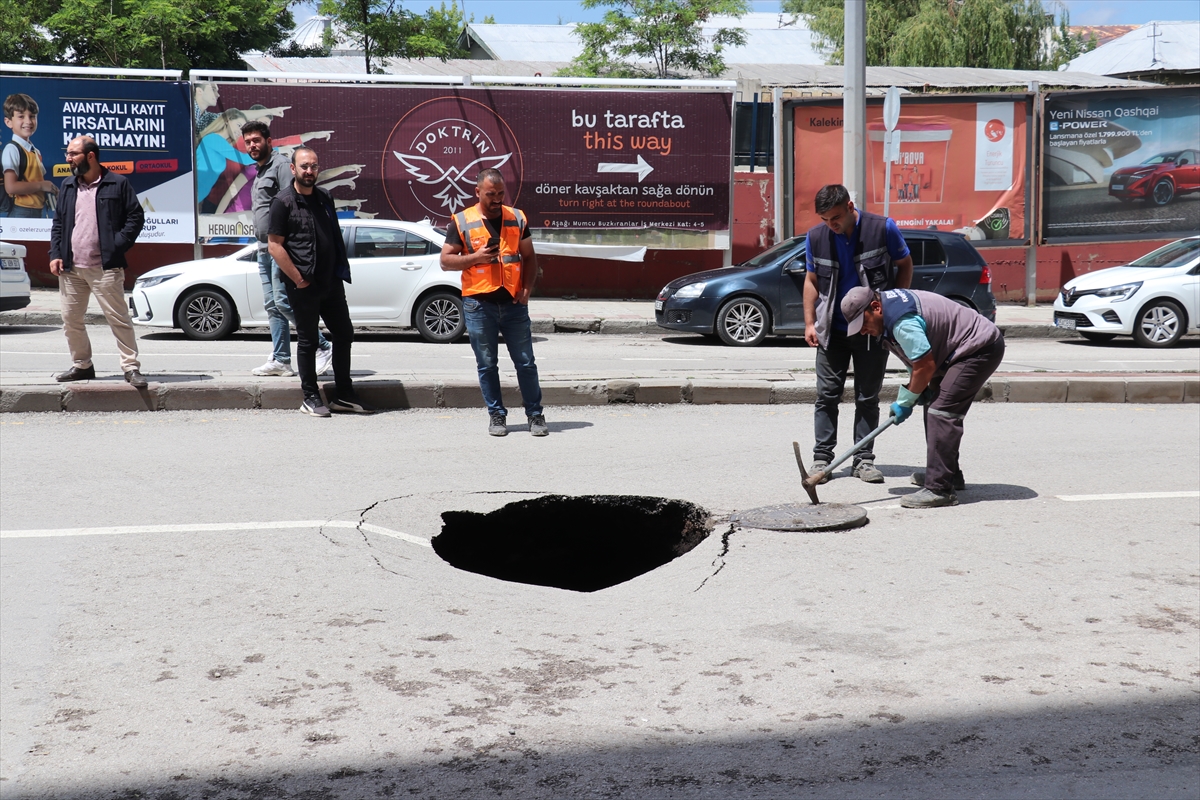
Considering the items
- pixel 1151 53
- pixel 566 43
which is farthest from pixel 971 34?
pixel 566 43

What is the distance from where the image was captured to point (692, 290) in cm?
1435

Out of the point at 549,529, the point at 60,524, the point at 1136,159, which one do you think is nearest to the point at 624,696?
the point at 549,529

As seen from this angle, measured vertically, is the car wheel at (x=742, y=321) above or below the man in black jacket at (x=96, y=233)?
below

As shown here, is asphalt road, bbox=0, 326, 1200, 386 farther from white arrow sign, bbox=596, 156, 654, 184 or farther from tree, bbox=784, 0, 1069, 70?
tree, bbox=784, 0, 1069, 70

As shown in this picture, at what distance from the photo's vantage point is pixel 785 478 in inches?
269

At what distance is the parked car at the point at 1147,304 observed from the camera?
1457cm

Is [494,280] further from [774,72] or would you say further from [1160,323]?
[774,72]

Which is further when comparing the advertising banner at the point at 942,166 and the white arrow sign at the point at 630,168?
the advertising banner at the point at 942,166

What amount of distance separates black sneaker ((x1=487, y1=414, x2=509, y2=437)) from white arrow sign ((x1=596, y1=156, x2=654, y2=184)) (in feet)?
35.4

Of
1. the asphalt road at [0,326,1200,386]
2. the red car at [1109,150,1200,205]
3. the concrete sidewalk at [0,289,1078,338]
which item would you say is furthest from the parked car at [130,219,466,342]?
the red car at [1109,150,1200,205]

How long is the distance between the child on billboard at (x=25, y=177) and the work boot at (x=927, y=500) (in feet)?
48.8

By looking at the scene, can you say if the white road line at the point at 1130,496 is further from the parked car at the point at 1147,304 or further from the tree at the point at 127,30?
the tree at the point at 127,30

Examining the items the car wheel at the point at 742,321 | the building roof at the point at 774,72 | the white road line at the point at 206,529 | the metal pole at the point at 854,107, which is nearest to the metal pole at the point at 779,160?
the metal pole at the point at 854,107

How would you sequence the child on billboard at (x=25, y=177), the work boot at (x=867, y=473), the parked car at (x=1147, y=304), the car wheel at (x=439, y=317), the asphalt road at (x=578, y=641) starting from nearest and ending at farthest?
the asphalt road at (x=578, y=641) < the work boot at (x=867, y=473) < the car wheel at (x=439, y=317) < the parked car at (x=1147, y=304) < the child on billboard at (x=25, y=177)
